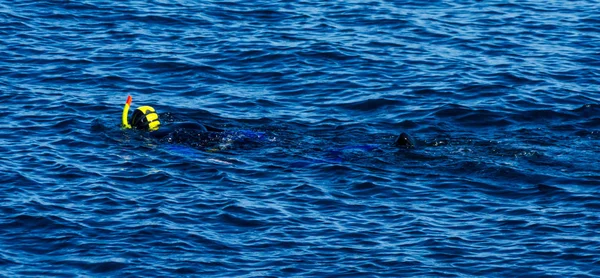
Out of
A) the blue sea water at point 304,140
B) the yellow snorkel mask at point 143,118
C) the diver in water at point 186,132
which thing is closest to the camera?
the blue sea water at point 304,140

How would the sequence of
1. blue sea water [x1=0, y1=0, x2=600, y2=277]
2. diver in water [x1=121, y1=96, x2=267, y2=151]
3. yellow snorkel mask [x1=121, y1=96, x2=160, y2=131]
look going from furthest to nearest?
yellow snorkel mask [x1=121, y1=96, x2=160, y2=131]
diver in water [x1=121, y1=96, x2=267, y2=151]
blue sea water [x1=0, y1=0, x2=600, y2=277]

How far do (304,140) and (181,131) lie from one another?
2447 millimetres

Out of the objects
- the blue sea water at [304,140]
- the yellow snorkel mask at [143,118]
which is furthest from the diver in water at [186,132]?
the blue sea water at [304,140]

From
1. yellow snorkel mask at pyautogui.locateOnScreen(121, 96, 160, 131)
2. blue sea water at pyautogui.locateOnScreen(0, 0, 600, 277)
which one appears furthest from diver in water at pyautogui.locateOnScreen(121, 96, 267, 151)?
blue sea water at pyautogui.locateOnScreen(0, 0, 600, 277)

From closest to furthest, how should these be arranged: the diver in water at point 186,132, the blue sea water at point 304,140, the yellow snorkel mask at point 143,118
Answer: the blue sea water at point 304,140 → the diver in water at point 186,132 → the yellow snorkel mask at point 143,118

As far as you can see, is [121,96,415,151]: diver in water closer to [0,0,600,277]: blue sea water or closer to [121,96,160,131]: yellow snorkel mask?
[121,96,160,131]: yellow snorkel mask

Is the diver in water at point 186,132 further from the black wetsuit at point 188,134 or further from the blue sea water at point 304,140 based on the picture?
the blue sea water at point 304,140

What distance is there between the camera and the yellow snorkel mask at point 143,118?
20.6m

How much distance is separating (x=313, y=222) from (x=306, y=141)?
4470 mm

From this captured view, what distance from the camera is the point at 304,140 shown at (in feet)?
66.3

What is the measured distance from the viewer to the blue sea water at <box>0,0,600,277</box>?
14852 mm

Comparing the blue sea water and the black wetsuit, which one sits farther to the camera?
the black wetsuit

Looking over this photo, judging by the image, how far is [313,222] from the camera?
15.9m

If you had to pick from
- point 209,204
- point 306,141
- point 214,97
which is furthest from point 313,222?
point 214,97
